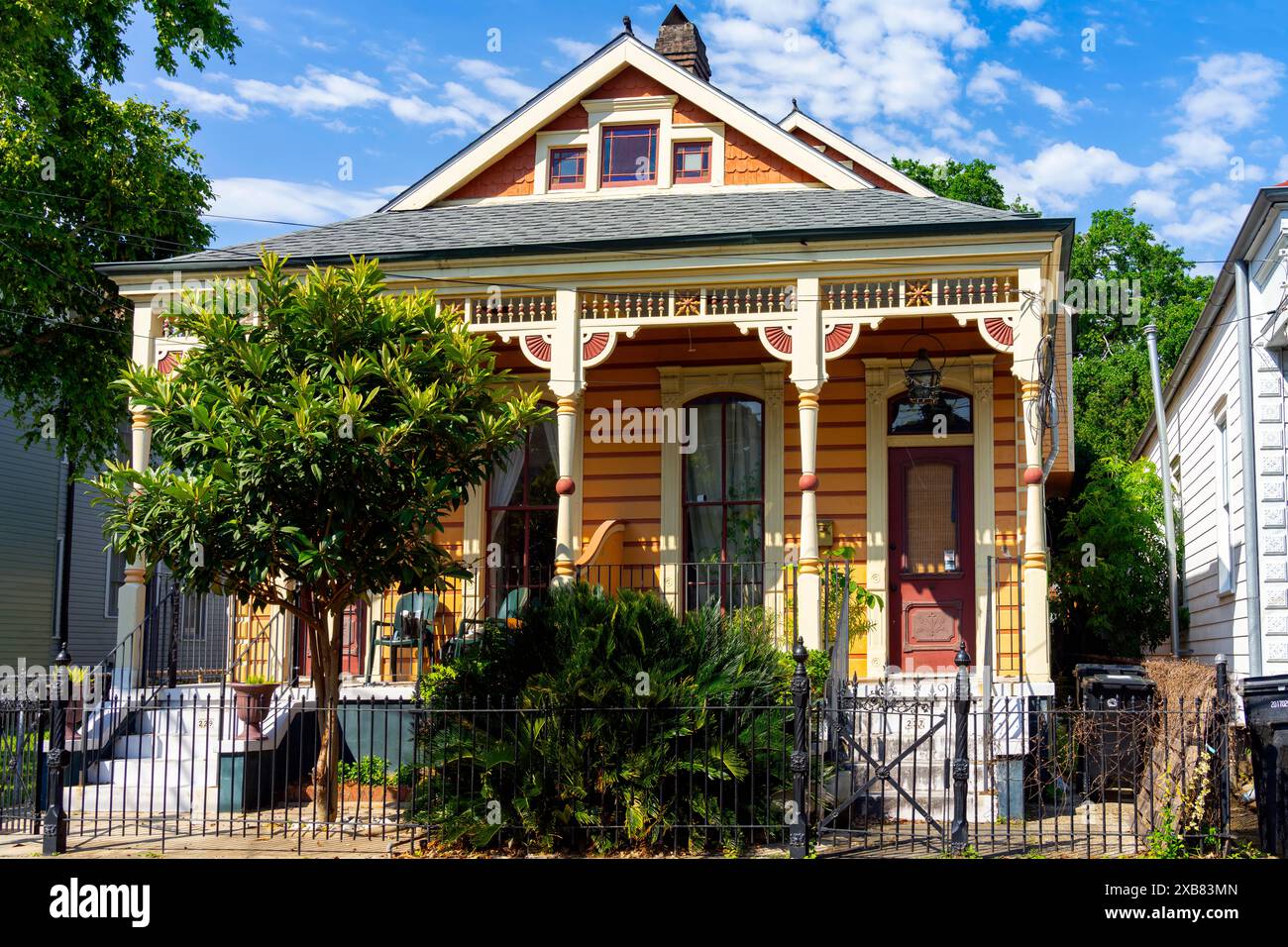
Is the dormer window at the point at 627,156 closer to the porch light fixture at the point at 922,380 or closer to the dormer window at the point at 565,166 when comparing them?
the dormer window at the point at 565,166

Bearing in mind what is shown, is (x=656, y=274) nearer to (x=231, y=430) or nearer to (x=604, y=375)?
(x=604, y=375)

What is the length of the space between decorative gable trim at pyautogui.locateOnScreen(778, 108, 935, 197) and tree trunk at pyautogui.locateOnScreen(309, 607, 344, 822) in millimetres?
9360

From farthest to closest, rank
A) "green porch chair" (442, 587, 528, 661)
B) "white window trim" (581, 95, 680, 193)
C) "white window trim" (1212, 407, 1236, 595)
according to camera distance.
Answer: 1. "white window trim" (581, 95, 680, 193)
2. "white window trim" (1212, 407, 1236, 595)
3. "green porch chair" (442, 587, 528, 661)

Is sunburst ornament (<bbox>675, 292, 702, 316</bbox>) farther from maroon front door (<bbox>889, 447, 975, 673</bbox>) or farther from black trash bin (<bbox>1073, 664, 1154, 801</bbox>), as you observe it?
black trash bin (<bbox>1073, 664, 1154, 801</bbox>)

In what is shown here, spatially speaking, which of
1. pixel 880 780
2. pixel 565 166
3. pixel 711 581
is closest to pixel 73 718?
pixel 711 581

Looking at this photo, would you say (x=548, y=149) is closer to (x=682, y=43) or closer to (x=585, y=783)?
(x=682, y=43)

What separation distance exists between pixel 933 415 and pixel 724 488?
2.67m

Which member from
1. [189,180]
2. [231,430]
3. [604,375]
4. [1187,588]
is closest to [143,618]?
[231,430]

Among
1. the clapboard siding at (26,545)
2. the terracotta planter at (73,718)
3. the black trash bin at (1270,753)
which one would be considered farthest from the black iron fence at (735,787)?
the clapboard siding at (26,545)

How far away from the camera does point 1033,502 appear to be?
472 inches

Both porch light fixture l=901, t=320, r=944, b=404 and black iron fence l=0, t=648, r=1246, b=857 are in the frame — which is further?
porch light fixture l=901, t=320, r=944, b=404

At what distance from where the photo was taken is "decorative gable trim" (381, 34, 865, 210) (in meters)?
15.7

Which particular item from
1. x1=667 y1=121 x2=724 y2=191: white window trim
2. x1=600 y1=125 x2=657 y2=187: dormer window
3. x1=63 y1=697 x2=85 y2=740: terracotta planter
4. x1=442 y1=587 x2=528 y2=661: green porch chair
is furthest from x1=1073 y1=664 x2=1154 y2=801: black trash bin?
x1=63 y1=697 x2=85 y2=740: terracotta planter

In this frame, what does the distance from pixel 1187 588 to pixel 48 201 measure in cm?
1805
